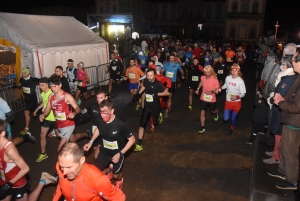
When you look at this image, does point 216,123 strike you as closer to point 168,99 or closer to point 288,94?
point 168,99

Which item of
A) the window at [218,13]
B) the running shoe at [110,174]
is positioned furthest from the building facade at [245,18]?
the running shoe at [110,174]

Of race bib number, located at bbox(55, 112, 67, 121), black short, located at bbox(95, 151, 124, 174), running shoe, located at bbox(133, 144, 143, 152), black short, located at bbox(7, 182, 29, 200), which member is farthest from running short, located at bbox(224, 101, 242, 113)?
black short, located at bbox(7, 182, 29, 200)

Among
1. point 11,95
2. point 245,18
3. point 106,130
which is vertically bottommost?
point 11,95

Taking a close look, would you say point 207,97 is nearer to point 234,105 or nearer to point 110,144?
point 234,105

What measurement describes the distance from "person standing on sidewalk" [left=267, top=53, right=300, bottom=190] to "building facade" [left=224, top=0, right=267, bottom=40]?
54.4 m

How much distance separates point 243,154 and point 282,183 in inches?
83.7

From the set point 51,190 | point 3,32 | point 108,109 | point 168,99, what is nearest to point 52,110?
point 51,190

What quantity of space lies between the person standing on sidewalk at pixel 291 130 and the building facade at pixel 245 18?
54.4 meters

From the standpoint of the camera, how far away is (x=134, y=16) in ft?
83.9

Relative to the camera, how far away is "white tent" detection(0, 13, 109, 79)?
399 inches

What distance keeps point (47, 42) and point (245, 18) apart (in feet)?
168

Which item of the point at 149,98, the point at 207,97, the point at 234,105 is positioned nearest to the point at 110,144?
the point at 149,98

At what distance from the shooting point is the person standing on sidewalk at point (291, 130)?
12.3ft

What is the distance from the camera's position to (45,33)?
11312 millimetres
